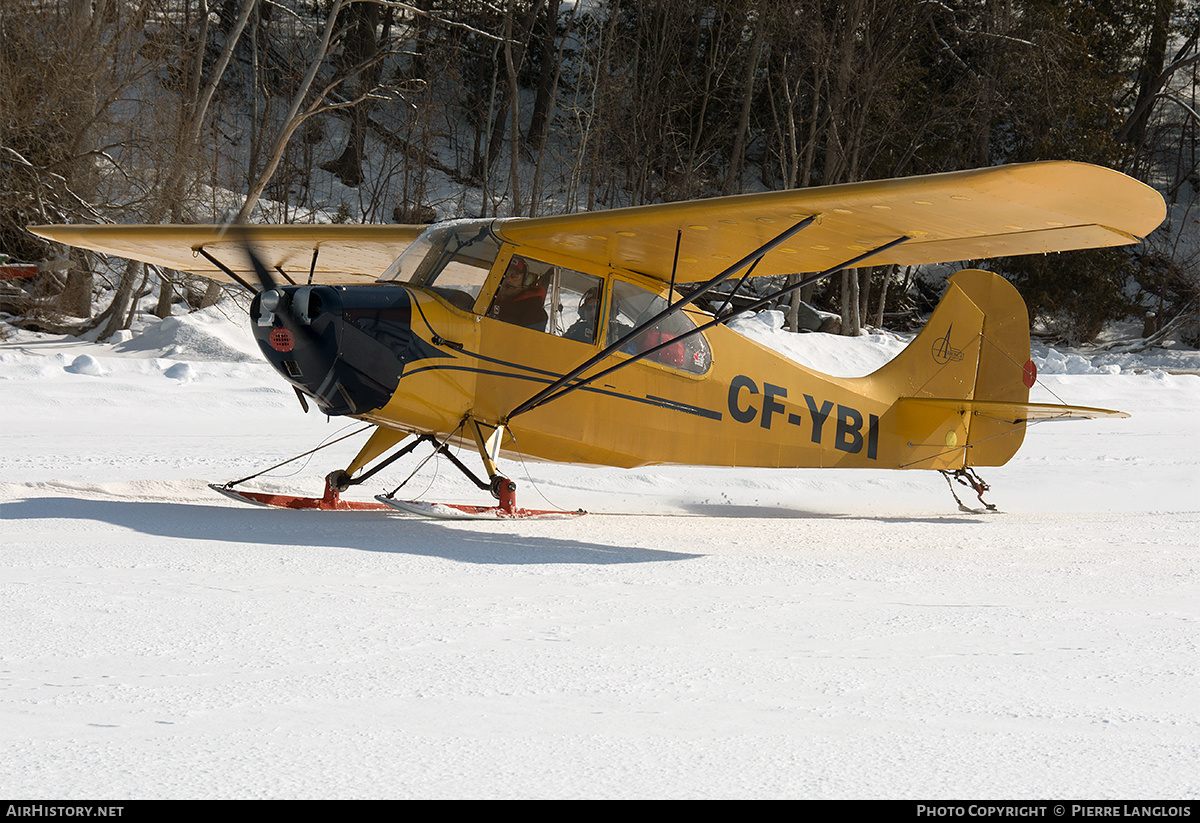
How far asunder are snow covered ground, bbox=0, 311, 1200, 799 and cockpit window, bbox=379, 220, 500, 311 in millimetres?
1585

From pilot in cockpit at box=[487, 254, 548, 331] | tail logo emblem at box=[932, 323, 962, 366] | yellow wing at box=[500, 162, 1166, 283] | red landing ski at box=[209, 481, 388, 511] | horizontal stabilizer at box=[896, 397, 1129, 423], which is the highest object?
yellow wing at box=[500, 162, 1166, 283]

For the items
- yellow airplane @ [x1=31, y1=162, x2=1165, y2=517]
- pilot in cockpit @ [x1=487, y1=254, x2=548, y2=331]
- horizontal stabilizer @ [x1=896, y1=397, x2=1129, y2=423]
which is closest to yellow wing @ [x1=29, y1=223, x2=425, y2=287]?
yellow airplane @ [x1=31, y1=162, x2=1165, y2=517]

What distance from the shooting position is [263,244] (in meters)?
8.52

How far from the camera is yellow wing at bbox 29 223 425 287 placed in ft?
26.9

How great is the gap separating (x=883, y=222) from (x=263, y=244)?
515 cm

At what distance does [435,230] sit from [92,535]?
2942 mm

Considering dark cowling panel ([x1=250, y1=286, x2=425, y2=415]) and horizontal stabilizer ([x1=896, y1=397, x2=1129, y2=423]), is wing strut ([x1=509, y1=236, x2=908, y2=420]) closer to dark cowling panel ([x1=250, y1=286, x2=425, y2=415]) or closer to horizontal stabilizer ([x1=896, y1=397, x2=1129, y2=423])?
dark cowling panel ([x1=250, y1=286, x2=425, y2=415])

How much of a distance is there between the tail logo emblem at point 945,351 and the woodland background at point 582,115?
1241cm

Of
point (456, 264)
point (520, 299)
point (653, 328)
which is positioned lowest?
point (653, 328)

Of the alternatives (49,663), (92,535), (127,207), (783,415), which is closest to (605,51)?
(127,207)

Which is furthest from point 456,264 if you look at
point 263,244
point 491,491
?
point 263,244

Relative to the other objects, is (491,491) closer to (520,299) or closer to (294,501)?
(520,299)

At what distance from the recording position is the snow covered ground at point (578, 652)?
2.44 meters

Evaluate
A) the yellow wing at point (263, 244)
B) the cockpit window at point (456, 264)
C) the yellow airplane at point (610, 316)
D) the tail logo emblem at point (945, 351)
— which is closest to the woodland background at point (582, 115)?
the yellow wing at point (263, 244)
